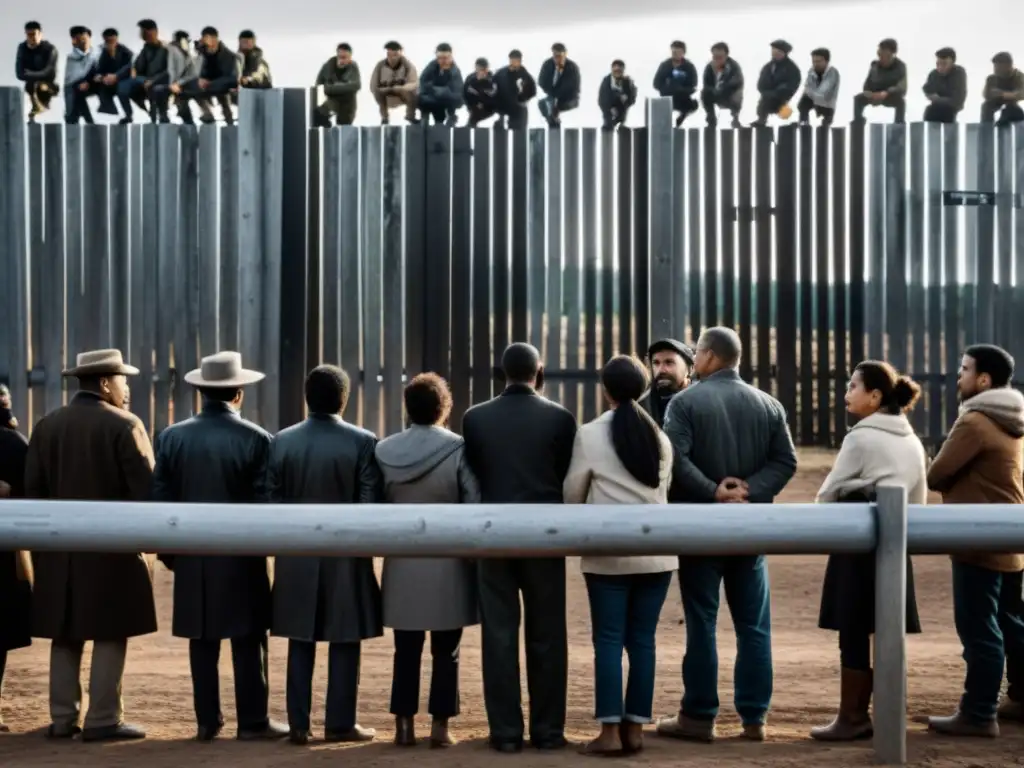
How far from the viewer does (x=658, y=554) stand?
19.7 ft

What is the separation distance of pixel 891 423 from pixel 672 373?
3.37ft

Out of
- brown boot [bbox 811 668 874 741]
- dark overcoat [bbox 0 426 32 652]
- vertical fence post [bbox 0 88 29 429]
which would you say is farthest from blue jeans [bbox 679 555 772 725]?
vertical fence post [bbox 0 88 29 429]

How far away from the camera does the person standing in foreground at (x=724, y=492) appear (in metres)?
6.80

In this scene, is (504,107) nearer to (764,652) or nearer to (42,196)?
(42,196)

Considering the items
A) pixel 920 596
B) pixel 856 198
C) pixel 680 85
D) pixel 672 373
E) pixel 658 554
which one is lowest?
pixel 920 596

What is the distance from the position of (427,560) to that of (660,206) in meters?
6.61

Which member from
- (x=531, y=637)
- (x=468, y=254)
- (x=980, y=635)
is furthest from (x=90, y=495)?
(x=468, y=254)

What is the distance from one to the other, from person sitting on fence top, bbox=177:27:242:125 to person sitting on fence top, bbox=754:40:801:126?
4.15 metres

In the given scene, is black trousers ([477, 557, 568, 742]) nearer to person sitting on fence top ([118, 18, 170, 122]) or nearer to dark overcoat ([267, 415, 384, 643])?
dark overcoat ([267, 415, 384, 643])

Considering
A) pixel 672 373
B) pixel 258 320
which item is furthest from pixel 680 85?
pixel 672 373

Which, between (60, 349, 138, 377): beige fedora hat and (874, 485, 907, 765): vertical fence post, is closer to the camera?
(874, 485, 907, 765): vertical fence post

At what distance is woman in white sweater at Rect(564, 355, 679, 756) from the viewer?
656 cm

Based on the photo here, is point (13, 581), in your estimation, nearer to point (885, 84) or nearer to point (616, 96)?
point (616, 96)

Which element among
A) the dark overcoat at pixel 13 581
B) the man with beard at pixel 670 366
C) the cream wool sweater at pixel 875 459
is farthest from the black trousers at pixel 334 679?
the cream wool sweater at pixel 875 459
